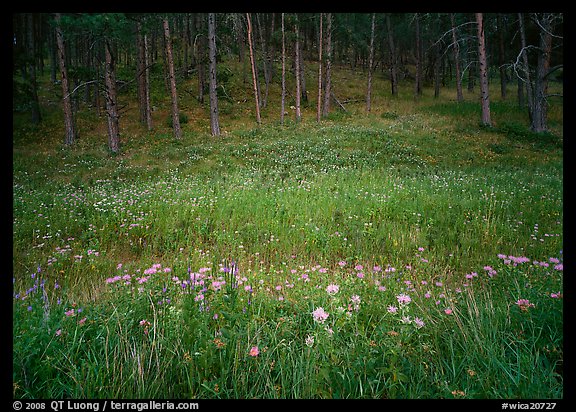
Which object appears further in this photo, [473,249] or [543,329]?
[473,249]

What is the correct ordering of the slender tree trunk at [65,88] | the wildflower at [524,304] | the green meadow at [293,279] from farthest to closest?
the slender tree trunk at [65,88] < the wildflower at [524,304] < the green meadow at [293,279]

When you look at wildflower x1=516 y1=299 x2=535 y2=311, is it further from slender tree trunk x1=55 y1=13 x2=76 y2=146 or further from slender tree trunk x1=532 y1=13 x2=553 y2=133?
slender tree trunk x1=55 y1=13 x2=76 y2=146

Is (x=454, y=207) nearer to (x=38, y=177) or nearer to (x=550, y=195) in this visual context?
(x=550, y=195)

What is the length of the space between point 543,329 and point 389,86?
137 ft

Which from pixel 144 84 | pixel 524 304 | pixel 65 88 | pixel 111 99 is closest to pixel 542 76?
pixel 524 304

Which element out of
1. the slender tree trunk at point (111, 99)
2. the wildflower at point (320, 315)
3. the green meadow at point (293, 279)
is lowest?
the green meadow at point (293, 279)

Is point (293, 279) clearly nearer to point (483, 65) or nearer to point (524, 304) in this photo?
point (524, 304)

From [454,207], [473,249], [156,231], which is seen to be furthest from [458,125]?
[156,231]

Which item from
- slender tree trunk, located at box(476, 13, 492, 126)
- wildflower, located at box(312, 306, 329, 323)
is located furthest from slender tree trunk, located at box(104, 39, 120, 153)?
slender tree trunk, located at box(476, 13, 492, 126)

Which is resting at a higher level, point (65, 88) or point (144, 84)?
point (144, 84)

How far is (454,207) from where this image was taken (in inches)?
276

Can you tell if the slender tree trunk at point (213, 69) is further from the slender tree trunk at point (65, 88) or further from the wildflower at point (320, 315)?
the wildflower at point (320, 315)

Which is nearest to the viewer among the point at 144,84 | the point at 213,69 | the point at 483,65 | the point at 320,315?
the point at 320,315

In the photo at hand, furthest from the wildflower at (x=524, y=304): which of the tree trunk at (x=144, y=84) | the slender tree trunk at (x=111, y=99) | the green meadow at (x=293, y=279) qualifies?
the tree trunk at (x=144, y=84)
